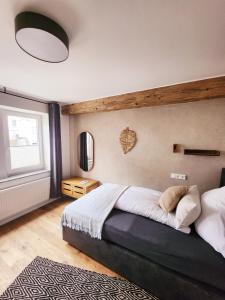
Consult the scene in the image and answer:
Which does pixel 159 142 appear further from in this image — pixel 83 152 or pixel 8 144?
pixel 8 144

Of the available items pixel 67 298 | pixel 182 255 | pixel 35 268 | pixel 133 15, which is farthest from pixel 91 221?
pixel 133 15

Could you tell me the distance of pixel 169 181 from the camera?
249 centimetres

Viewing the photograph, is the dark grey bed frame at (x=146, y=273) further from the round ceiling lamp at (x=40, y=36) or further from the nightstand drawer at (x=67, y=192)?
the round ceiling lamp at (x=40, y=36)

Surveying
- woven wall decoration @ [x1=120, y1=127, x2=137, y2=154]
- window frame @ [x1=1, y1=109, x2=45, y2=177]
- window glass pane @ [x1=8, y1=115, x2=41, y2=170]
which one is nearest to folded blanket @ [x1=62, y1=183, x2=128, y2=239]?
woven wall decoration @ [x1=120, y1=127, x2=137, y2=154]

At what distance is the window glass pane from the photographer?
8.85 feet

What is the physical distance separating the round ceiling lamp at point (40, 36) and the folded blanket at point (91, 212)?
1665mm

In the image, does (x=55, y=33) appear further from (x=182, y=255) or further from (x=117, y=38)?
(x=182, y=255)

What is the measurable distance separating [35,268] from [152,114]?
2642mm

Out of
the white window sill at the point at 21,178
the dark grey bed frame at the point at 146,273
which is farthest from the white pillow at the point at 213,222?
the white window sill at the point at 21,178

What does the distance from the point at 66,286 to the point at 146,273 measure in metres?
0.81

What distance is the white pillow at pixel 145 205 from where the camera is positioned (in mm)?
1604

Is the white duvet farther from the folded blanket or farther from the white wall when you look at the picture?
the white wall

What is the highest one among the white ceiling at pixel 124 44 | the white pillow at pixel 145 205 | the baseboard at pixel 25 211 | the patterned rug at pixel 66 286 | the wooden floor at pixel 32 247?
the white ceiling at pixel 124 44

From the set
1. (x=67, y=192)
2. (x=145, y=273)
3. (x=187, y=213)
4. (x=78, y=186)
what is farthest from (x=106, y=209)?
(x=67, y=192)
